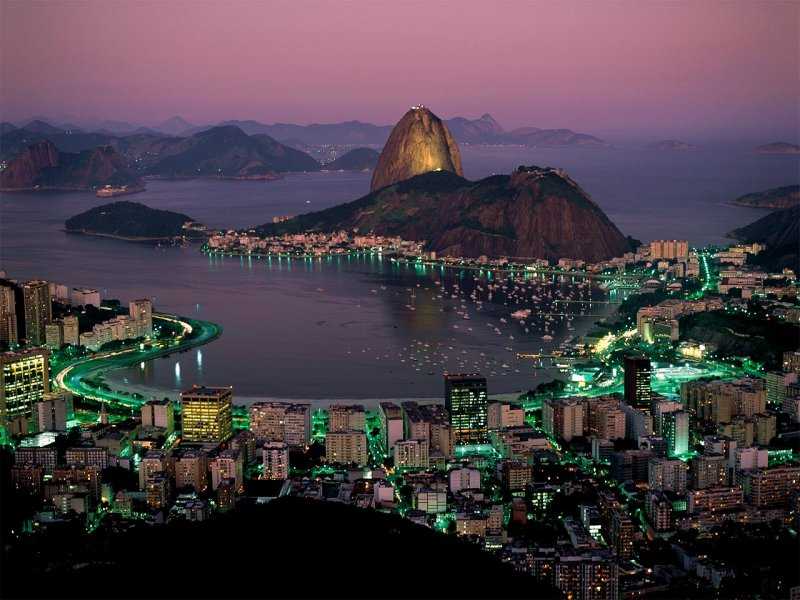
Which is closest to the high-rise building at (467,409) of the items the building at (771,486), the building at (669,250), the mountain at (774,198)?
the building at (771,486)

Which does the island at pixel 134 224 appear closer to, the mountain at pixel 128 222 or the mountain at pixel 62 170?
the mountain at pixel 128 222

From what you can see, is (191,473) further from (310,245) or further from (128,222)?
(128,222)

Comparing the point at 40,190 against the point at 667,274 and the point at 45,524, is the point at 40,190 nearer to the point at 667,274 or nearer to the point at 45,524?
the point at 667,274

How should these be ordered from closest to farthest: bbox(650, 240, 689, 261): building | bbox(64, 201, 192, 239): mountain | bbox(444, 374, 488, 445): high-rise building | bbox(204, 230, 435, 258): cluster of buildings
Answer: bbox(444, 374, 488, 445): high-rise building
bbox(650, 240, 689, 261): building
bbox(204, 230, 435, 258): cluster of buildings
bbox(64, 201, 192, 239): mountain

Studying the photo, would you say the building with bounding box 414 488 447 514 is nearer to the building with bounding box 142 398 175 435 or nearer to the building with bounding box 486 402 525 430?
the building with bounding box 486 402 525 430

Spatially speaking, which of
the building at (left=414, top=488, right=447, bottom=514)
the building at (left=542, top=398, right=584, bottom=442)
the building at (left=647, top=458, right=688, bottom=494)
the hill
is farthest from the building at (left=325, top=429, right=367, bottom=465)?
the building at (left=647, top=458, right=688, bottom=494)

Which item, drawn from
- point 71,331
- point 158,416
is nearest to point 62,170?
point 71,331
